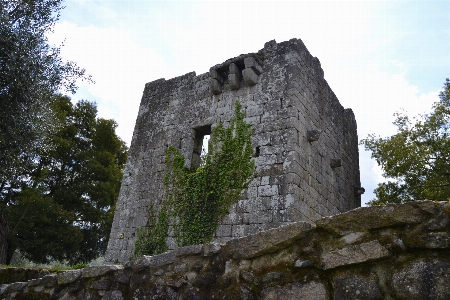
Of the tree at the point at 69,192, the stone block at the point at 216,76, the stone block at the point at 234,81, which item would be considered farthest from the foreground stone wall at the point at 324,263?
the tree at the point at 69,192

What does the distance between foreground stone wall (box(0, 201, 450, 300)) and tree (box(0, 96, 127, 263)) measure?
44.2 feet

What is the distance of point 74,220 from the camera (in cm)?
1730

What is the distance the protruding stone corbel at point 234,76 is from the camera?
346 inches

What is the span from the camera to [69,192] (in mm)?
17609

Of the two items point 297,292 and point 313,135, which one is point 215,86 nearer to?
point 313,135

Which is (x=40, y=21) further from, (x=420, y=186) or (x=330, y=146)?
(x=420, y=186)

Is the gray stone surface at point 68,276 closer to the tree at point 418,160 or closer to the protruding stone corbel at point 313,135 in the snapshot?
the protruding stone corbel at point 313,135

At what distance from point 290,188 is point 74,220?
13.6m

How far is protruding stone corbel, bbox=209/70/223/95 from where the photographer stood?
360 inches

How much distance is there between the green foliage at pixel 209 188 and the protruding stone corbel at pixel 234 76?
48 centimetres

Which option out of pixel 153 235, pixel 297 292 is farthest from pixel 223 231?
pixel 297 292

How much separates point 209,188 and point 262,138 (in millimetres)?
1633

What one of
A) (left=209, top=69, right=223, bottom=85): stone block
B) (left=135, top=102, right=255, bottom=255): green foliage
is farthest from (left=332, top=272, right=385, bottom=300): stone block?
(left=209, top=69, right=223, bottom=85): stone block

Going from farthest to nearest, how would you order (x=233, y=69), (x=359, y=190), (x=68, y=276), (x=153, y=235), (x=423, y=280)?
(x=359, y=190), (x=233, y=69), (x=153, y=235), (x=68, y=276), (x=423, y=280)
